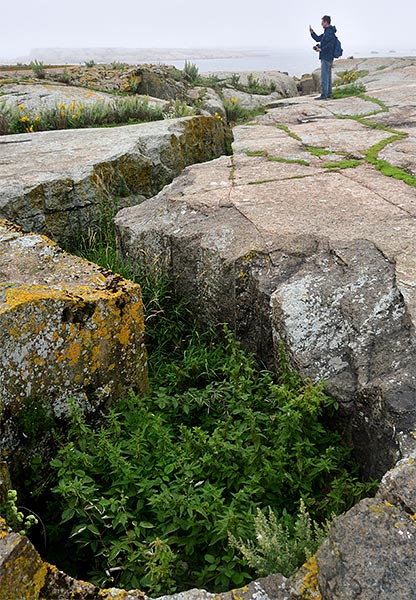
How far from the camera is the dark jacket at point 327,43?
41.1 ft

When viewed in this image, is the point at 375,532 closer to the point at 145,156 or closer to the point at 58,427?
the point at 58,427

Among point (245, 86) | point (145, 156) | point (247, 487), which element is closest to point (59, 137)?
point (145, 156)

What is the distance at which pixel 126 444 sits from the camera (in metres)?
2.99

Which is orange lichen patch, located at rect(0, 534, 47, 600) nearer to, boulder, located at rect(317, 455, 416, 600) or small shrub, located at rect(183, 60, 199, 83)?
boulder, located at rect(317, 455, 416, 600)

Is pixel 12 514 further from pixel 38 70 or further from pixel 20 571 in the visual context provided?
pixel 38 70

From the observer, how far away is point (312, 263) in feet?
12.5

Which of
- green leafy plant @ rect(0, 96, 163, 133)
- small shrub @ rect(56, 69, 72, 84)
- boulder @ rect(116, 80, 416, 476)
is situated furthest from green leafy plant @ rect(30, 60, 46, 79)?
boulder @ rect(116, 80, 416, 476)

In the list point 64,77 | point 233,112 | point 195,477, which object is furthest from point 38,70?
point 195,477

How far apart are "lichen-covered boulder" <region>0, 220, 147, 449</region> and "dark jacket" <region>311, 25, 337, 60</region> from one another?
11.0m

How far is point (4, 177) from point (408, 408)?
171 inches

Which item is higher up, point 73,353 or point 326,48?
point 326,48

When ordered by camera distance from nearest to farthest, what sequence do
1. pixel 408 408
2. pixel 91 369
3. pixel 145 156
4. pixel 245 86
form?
pixel 408 408, pixel 91 369, pixel 145 156, pixel 245 86

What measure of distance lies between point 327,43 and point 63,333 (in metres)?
11.7

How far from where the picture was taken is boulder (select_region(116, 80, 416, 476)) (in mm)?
3055
